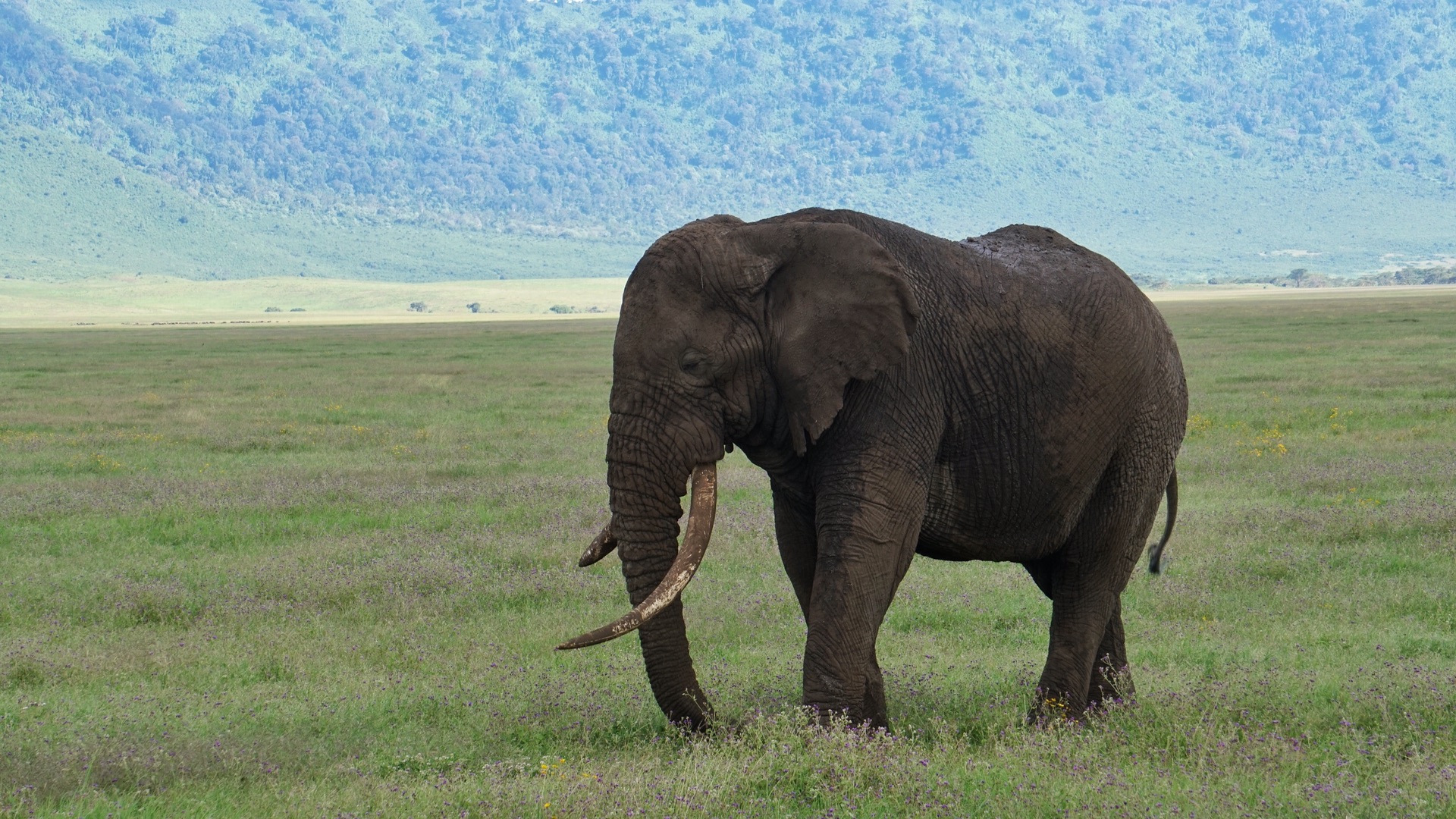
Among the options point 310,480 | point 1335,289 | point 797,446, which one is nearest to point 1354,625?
point 797,446

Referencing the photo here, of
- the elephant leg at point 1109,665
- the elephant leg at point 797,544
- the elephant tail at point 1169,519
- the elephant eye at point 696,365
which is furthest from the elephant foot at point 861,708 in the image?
the elephant tail at point 1169,519

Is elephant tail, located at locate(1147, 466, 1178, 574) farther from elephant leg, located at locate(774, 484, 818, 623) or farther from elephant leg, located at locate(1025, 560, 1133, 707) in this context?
elephant leg, located at locate(774, 484, 818, 623)

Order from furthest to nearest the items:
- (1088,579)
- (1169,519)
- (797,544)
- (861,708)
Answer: (1169,519) → (1088,579) → (797,544) → (861,708)

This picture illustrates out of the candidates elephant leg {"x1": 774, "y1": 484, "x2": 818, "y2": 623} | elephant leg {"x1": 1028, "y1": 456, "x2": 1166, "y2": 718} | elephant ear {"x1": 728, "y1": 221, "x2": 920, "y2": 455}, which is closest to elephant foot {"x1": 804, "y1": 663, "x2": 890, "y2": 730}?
elephant leg {"x1": 774, "y1": 484, "x2": 818, "y2": 623}

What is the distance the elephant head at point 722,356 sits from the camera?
7355mm

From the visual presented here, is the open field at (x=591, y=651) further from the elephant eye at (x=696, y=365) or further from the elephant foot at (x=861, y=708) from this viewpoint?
the elephant eye at (x=696, y=365)

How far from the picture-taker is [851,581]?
24.3ft

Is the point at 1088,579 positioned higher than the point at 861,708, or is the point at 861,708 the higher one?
the point at 1088,579

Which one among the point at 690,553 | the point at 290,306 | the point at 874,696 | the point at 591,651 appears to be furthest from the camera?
the point at 290,306

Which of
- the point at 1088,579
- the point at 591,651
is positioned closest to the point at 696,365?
the point at 1088,579

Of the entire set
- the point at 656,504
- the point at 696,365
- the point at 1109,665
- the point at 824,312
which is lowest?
the point at 1109,665

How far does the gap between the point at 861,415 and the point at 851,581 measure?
81 centimetres

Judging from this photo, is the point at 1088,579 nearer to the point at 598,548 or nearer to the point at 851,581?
the point at 851,581

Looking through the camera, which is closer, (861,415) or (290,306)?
(861,415)
